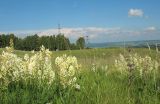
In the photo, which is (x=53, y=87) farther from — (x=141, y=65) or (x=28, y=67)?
(x=141, y=65)

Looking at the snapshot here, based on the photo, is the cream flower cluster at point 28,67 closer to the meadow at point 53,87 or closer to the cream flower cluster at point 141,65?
the meadow at point 53,87

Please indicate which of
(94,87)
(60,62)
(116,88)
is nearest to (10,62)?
(60,62)

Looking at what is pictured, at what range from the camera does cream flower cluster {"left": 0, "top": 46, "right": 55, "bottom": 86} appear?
598cm

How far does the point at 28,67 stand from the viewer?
6129 millimetres

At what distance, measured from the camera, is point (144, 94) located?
639cm

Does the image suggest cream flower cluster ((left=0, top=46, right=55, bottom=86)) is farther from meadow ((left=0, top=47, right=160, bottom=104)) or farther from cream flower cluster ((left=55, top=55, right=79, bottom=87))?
cream flower cluster ((left=55, top=55, right=79, bottom=87))

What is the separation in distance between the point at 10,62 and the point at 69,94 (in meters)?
1.15

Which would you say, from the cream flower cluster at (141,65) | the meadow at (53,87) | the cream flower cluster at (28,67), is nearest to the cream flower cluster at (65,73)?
the meadow at (53,87)

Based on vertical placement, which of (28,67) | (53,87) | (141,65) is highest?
(28,67)

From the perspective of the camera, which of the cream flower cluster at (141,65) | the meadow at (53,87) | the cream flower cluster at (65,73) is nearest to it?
the meadow at (53,87)

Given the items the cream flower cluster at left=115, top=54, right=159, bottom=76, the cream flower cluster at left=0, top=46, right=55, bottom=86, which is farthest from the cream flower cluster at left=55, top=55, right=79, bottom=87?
the cream flower cluster at left=115, top=54, right=159, bottom=76

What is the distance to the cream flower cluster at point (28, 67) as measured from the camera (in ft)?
19.6

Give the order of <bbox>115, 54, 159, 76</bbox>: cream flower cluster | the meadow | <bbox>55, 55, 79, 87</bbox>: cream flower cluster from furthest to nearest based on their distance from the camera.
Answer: <bbox>115, 54, 159, 76</bbox>: cream flower cluster < <bbox>55, 55, 79, 87</bbox>: cream flower cluster < the meadow

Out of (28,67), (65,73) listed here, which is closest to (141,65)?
(65,73)
